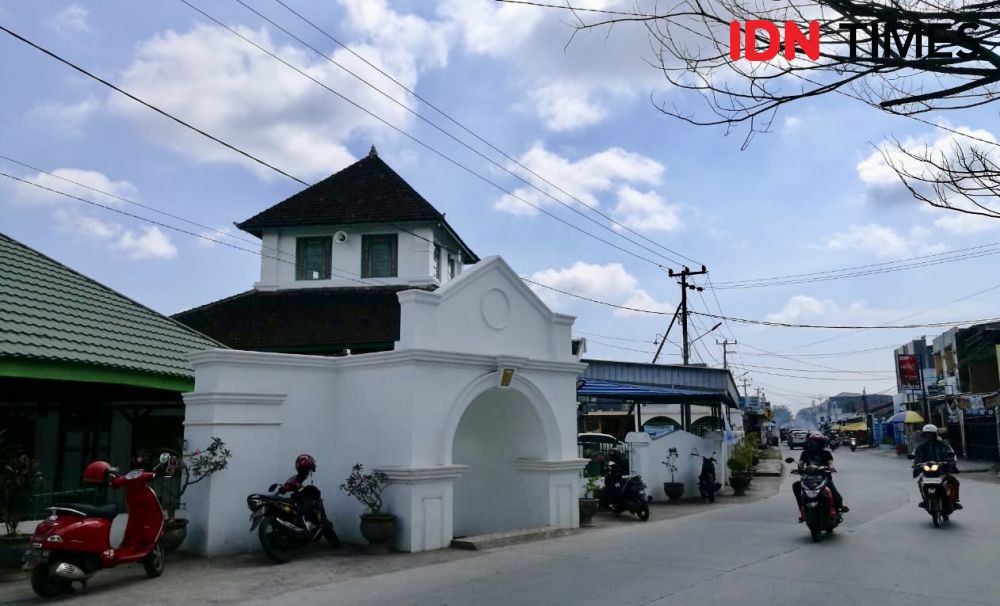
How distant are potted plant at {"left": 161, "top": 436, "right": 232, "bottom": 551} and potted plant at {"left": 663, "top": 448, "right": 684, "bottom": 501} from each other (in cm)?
1157

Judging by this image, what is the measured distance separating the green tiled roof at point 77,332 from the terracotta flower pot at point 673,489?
430 inches

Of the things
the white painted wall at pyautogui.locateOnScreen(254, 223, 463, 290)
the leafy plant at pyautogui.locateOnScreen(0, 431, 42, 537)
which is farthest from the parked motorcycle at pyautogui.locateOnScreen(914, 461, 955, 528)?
the white painted wall at pyautogui.locateOnScreen(254, 223, 463, 290)

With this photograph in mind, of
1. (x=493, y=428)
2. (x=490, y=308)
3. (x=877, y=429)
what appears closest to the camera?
(x=490, y=308)

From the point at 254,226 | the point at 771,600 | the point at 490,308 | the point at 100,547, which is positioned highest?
the point at 254,226

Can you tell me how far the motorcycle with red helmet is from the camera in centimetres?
959

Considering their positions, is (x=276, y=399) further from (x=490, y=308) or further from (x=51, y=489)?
(x=51, y=489)

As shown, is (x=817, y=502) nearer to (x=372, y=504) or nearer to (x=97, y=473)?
(x=372, y=504)

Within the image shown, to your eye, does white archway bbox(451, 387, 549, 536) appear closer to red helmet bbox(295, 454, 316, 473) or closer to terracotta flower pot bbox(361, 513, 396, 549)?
terracotta flower pot bbox(361, 513, 396, 549)

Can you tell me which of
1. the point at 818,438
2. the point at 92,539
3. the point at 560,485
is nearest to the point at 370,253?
the point at 560,485

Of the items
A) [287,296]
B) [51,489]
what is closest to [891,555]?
Result: [51,489]

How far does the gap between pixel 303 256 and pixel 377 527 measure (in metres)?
13.4

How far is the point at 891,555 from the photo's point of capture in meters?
10.1

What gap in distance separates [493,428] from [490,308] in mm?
2440

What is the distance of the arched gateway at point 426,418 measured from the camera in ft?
34.2
